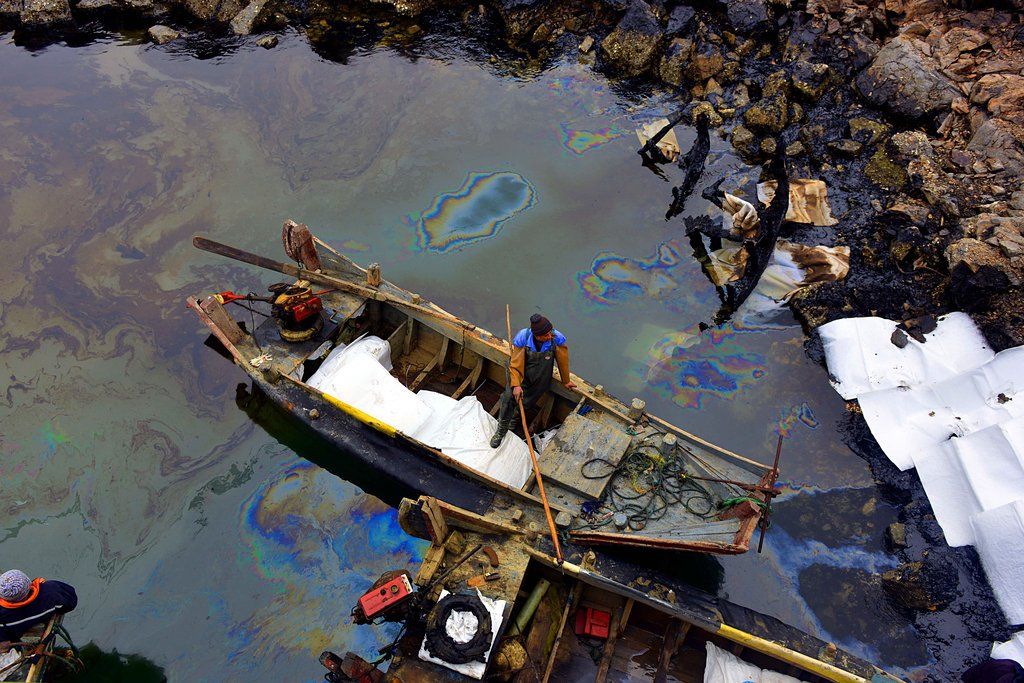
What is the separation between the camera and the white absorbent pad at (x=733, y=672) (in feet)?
24.1

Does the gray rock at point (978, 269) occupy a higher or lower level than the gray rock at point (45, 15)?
lower

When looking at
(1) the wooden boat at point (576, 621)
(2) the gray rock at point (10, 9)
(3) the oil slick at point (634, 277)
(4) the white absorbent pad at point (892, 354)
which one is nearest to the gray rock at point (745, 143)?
(3) the oil slick at point (634, 277)

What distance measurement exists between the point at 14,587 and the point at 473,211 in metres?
10.6

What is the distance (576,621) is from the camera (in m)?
8.05

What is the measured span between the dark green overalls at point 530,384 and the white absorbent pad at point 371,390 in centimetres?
126

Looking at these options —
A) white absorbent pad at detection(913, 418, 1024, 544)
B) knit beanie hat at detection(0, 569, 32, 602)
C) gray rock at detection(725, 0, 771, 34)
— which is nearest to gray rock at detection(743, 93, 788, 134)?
gray rock at detection(725, 0, 771, 34)

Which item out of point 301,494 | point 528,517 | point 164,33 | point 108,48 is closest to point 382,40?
point 164,33

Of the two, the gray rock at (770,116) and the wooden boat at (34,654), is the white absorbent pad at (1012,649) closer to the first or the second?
the gray rock at (770,116)

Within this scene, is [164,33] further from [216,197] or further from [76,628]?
[76,628]

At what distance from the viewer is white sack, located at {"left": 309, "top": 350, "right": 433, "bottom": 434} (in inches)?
378

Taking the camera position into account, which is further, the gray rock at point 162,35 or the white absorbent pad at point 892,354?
the gray rock at point 162,35

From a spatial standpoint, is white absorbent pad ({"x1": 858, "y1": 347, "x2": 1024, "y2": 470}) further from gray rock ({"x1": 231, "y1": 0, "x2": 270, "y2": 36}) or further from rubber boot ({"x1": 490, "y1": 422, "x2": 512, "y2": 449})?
gray rock ({"x1": 231, "y1": 0, "x2": 270, "y2": 36})

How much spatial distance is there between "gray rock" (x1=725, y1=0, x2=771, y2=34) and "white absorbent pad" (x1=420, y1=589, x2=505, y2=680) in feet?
51.6

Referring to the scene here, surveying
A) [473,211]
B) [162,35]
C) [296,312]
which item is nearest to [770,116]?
[473,211]
